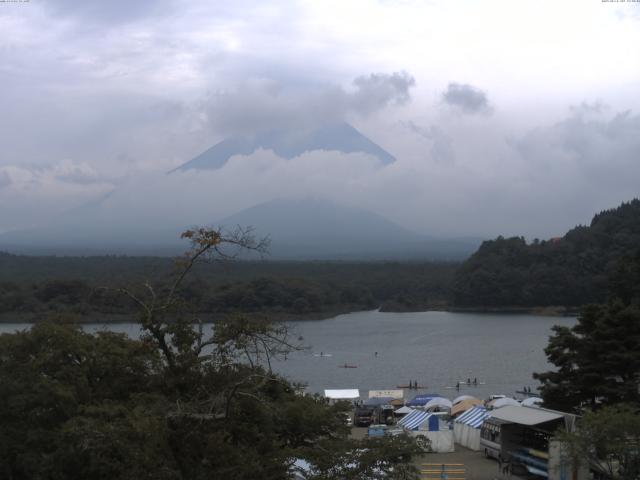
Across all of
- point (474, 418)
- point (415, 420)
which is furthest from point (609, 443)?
point (415, 420)

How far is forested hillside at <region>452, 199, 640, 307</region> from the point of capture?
55969mm

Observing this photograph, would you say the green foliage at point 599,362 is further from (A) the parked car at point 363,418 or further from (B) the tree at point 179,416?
(B) the tree at point 179,416

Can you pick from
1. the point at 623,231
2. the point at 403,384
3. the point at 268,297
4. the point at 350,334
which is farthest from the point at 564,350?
the point at 623,231

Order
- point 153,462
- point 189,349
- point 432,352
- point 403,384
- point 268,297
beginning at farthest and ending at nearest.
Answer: point 268,297, point 432,352, point 403,384, point 189,349, point 153,462

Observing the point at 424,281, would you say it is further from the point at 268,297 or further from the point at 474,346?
the point at 474,346

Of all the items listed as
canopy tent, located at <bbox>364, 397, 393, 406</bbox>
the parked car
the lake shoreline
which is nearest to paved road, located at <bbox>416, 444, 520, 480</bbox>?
the parked car

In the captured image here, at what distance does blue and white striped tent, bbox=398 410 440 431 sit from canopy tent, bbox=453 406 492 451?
49 centimetres

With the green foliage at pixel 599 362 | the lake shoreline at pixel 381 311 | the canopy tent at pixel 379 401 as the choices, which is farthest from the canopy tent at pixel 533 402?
the lake shoreline at pixel 381 311

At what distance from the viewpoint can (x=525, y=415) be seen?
10914 mm

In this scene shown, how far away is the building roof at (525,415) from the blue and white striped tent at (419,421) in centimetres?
172

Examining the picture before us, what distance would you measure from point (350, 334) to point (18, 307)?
61.5 feet

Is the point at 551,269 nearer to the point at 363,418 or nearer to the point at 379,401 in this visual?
the point at 379,401

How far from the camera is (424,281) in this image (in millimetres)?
65875

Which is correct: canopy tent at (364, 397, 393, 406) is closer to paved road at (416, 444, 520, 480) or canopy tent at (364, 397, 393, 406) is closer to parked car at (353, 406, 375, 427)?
parked car at (353, 406, 375, 427)
